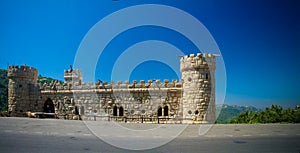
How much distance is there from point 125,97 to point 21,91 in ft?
35.3

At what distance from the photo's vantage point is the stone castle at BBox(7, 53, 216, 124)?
57.9 ft

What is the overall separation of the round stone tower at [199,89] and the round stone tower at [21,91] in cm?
1533

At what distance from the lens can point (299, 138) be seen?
33.8ft

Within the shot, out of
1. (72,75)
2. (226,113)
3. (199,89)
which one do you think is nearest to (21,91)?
(72,75)

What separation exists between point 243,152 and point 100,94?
1590 cm

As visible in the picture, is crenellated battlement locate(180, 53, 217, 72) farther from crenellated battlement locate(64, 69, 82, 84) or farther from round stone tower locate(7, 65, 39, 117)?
round stone tower locate(7, 65, 39, 117)

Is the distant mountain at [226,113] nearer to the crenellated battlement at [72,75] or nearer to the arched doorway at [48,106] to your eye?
the crenellated battlement at [72,75]

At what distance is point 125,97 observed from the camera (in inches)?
814

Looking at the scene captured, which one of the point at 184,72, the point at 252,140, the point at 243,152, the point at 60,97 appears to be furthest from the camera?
the point at 60,97

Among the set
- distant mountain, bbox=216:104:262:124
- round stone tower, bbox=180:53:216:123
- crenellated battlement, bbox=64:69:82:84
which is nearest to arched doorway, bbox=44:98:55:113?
crenellated battlement, bbox=64:69:82:84

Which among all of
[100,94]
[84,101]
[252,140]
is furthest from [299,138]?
[84,101]

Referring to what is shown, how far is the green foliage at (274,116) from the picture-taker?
17.9m

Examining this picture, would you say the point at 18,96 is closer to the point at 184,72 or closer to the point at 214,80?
the point at 184,72

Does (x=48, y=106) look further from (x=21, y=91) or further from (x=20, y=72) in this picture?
(x=20, y=72)
